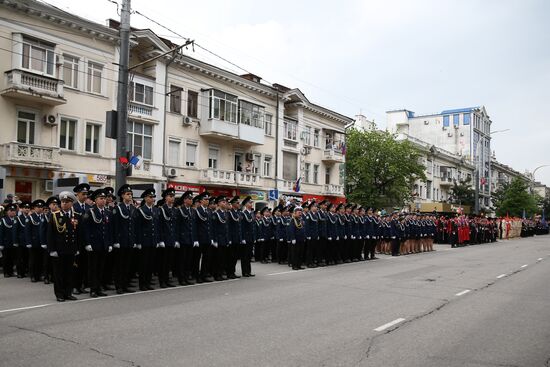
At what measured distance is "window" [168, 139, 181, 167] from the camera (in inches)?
1271

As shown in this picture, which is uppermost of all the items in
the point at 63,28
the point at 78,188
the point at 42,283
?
the point at 63,28

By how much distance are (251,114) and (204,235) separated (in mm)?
25665

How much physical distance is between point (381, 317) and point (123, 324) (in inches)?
160

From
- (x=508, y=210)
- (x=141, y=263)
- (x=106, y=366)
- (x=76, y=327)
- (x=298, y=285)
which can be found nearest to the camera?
(x=106, y=366)

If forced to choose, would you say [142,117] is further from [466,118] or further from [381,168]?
[466,118]

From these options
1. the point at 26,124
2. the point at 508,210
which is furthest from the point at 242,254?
the point at 508,210

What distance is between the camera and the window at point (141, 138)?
97.3 feet

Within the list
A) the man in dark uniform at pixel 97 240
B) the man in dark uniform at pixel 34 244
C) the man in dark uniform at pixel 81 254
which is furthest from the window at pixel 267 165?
the man in dark uniform at pixel 97 240

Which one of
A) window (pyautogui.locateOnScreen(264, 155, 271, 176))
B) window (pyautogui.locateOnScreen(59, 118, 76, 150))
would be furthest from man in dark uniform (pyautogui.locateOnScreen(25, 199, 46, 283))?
window (pyautogui.locateOnScreen(264, 155, 271, 176))

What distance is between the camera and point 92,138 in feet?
90.8

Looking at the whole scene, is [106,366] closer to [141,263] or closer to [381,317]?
[381,317]

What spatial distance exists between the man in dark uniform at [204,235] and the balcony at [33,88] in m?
14.4

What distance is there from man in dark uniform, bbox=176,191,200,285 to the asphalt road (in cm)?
75

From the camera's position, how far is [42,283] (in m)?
12.6
